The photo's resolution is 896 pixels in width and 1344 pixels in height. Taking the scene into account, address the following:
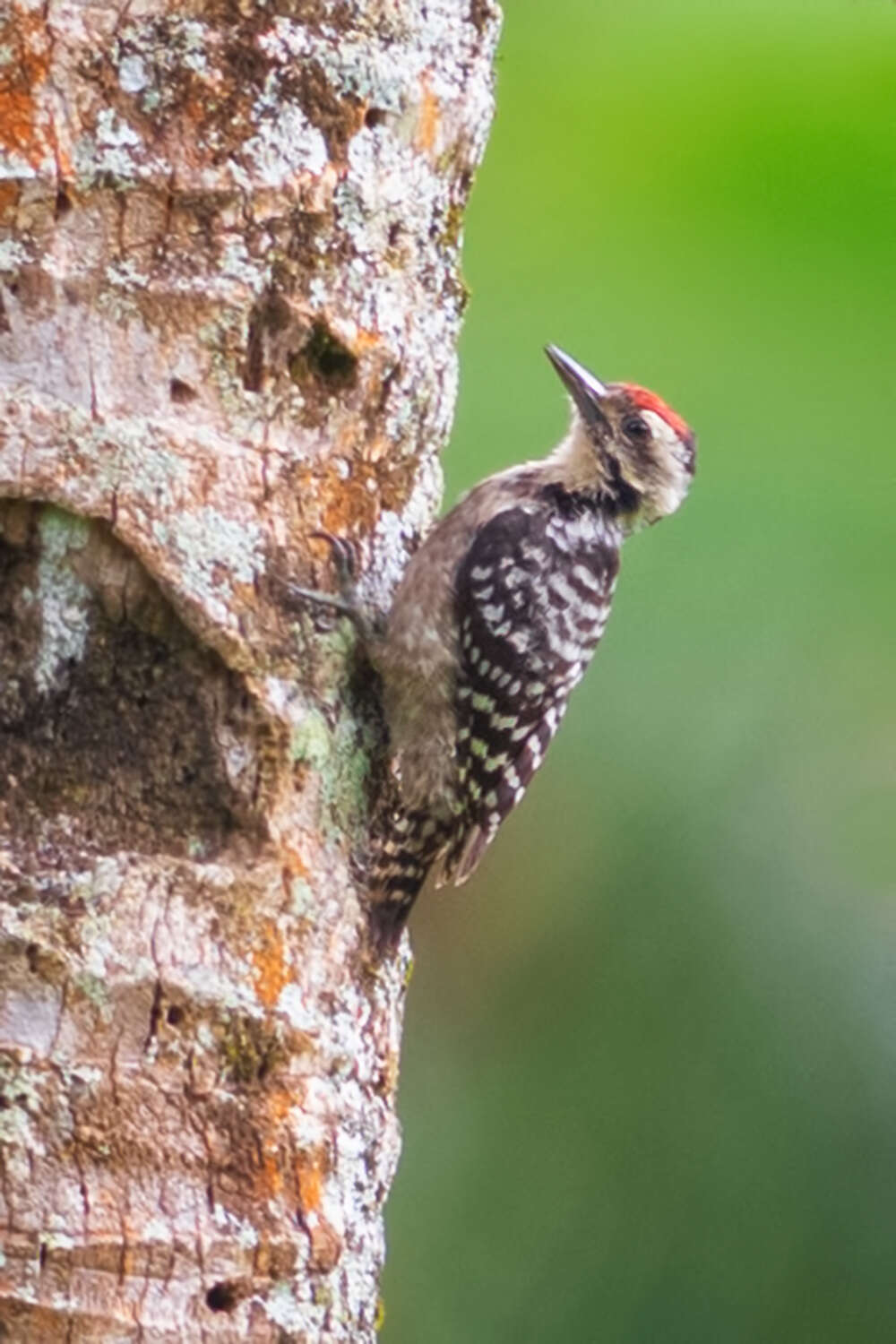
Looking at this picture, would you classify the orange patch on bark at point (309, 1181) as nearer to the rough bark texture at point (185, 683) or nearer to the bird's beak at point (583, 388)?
the rough bark texture at point (185, 683)

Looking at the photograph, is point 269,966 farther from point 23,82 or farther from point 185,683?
point 23,82

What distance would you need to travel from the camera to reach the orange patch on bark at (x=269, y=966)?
3111 mm

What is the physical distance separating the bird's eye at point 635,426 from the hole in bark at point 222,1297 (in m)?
2.25

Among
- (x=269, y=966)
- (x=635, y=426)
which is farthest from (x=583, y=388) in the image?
(x=269, y=966)

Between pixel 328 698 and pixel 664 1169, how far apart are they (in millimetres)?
2043

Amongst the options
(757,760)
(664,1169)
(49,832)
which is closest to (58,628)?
(49,832)

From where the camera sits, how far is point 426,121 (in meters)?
3.52

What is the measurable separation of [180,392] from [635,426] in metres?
1.71

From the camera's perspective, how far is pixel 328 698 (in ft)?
11.3

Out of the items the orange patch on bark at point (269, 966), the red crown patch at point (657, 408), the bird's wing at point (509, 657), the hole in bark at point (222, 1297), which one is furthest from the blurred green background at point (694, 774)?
the hole in bark at point (222, 1297)

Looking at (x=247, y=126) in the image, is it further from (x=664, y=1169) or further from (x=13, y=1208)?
(x=664, y=1169)

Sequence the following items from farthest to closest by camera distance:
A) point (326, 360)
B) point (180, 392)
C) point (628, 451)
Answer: point (628, 451) → point (326, 360) → point (180, 392)

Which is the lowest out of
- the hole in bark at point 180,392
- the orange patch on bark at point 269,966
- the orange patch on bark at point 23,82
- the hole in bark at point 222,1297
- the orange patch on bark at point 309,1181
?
the hole in bark at point 222,1297

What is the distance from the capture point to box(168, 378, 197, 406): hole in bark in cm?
322
